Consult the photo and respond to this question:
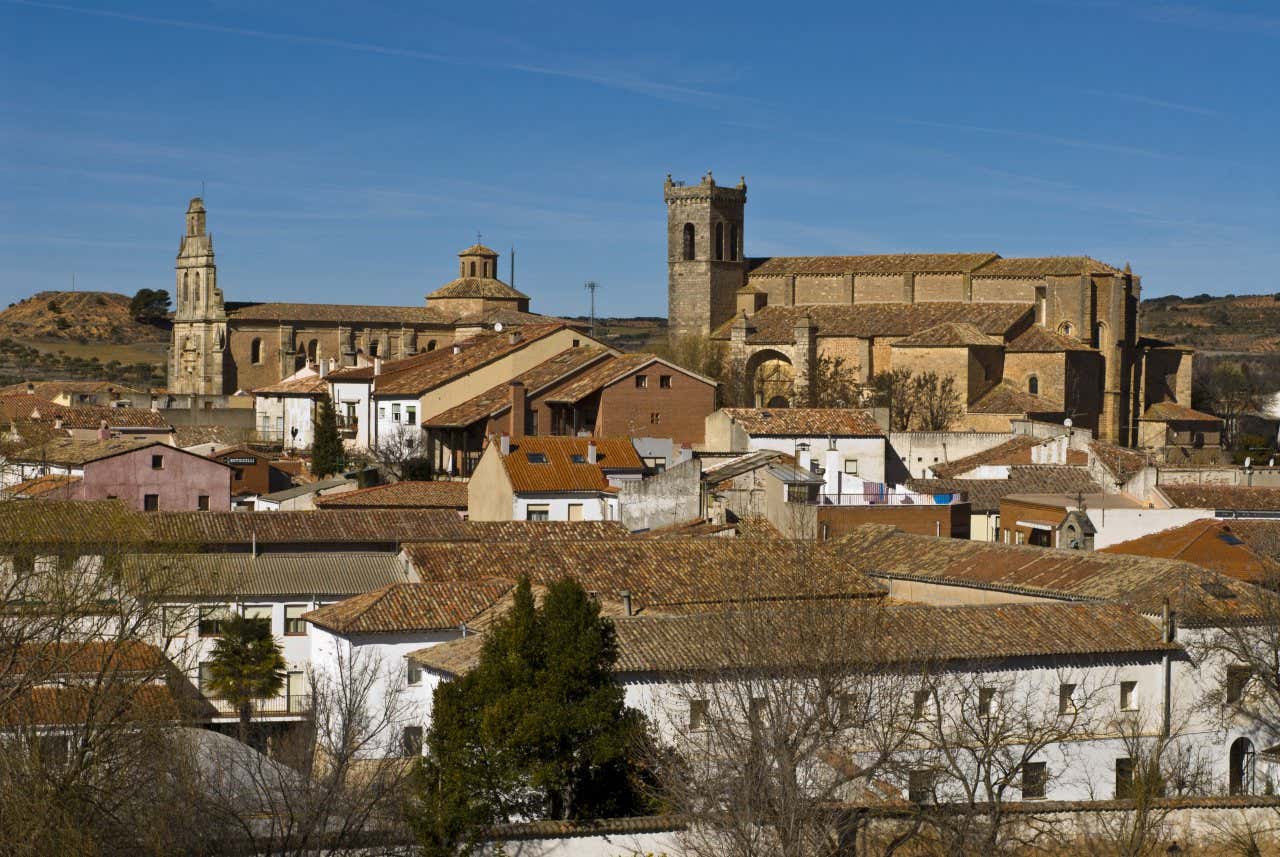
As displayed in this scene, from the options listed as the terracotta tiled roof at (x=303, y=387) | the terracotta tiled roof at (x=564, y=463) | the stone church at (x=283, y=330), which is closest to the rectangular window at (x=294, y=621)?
the terracotta tiled roof at (x=564, y=463)

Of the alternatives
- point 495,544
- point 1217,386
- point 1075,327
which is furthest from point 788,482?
point 1217,386

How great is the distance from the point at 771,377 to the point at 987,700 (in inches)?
2063

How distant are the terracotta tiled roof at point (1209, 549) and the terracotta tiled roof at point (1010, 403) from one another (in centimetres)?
3219

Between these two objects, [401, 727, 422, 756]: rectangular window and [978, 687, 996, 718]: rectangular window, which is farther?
[401, 727, 422, 756]: rectangular window

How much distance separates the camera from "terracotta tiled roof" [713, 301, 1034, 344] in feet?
243

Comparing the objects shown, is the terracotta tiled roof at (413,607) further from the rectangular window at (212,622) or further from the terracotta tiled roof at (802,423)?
the terracotta tiled roof at (802,423)

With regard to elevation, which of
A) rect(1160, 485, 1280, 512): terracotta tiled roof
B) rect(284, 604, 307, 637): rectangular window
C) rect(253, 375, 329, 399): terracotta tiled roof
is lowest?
rect(284, 604, 307, 637): rectangular window

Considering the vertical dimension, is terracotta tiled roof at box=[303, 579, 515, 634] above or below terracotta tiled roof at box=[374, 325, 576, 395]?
below

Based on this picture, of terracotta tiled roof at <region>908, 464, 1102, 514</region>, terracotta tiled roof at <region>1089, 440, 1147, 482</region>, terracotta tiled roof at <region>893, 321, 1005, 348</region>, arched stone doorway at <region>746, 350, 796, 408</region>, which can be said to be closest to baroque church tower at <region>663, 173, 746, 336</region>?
arched stone doorway at <region>746, 350, 796, 408</region>

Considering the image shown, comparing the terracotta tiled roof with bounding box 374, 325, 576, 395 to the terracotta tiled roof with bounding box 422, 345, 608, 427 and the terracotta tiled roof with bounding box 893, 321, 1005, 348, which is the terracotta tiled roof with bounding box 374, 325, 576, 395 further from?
the terracotta tiled roof with bounding box 893, 321, 1005, 348

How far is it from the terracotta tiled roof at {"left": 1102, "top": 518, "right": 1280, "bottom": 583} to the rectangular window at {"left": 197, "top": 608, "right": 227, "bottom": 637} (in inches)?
578

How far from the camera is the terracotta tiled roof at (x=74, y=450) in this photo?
1857 inches

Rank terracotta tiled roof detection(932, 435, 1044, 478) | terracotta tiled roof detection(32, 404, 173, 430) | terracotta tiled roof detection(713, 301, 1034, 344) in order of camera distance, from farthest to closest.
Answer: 1. terracotta tiled roof detection(713, 301, 1034, 344)
2. terracotta tiled roof detection(32, 404, 173, 430)
3. terracotta tiled roof detection(932, 435, 1044, 478)

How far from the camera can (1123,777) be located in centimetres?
2505
